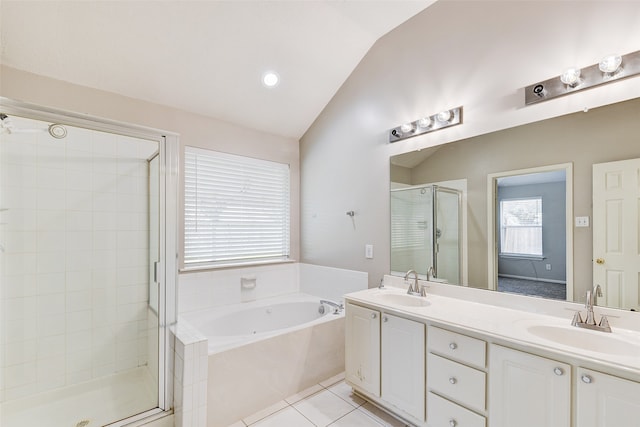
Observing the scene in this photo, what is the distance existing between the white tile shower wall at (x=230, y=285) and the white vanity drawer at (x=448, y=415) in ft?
6.35

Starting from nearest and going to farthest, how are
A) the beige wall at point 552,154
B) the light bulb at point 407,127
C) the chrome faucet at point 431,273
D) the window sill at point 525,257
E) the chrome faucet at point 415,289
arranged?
the beige wall at point 552,154, the window sill at point 525,257, the chrome faucet at point 415,289, the chrome faucet at point 431,273, the light bulb at point 407,127

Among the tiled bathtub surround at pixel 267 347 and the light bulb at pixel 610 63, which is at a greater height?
the light bulb at pixel 610 63

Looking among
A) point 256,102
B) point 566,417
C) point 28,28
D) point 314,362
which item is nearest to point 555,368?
point 566,417

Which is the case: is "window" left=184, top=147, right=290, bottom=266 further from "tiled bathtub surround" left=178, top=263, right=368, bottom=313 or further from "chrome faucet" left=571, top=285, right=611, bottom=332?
"chrome faucet" left=571, top=285, right=611, bottom=332

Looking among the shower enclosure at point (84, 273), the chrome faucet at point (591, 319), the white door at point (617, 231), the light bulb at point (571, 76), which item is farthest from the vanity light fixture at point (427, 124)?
the shower enclosure at point (84, 273)

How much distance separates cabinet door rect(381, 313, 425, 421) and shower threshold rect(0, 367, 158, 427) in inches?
60.3

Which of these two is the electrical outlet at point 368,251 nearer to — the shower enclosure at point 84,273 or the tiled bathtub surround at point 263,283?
the tiled bathtub surround at point 263,283

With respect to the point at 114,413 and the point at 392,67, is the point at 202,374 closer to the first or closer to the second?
the point at 114,413

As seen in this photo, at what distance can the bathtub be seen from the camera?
5.90 feet

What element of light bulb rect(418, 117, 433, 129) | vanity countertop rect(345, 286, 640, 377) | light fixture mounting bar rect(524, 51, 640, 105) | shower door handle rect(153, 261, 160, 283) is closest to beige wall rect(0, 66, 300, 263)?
shower door handle rect(153, 261, 160, 283)

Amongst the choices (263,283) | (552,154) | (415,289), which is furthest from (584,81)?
(263,283)

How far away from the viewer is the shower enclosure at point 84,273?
195 centimetres

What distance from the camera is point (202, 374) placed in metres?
1.71

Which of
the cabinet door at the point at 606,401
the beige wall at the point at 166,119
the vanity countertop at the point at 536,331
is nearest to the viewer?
the cabinet door at the point at 606,401
